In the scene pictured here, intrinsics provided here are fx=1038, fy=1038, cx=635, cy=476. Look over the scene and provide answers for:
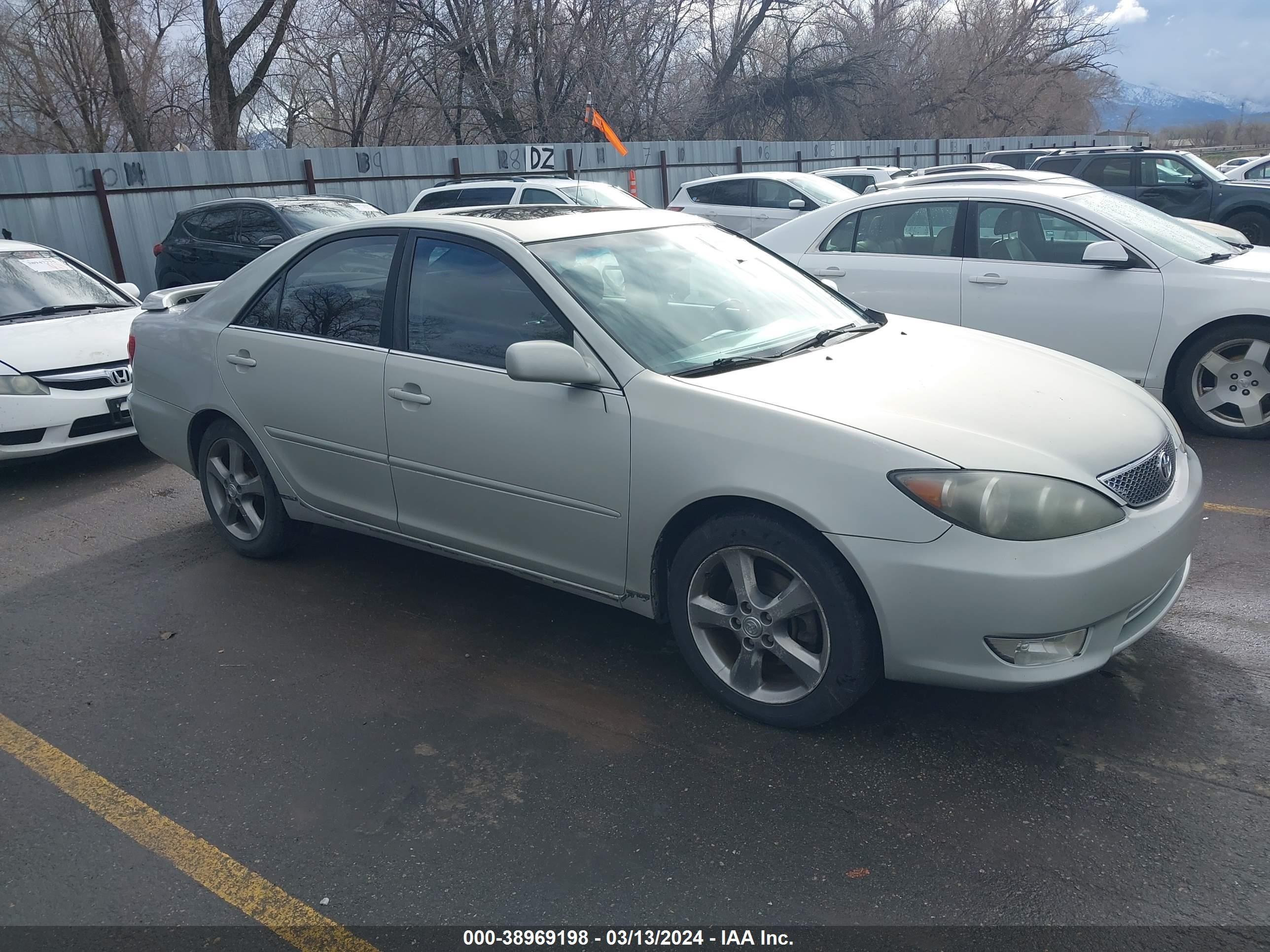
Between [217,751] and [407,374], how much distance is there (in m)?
1.56

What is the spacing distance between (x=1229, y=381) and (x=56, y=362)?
746cm

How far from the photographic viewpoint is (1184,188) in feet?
47.8

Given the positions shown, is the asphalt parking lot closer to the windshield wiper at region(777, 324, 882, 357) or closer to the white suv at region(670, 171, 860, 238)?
the windshield wiper at region(777, 324, 882, 357)

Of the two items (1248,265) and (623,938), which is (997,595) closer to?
(623,938)

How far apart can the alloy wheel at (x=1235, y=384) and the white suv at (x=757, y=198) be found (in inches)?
→ 354

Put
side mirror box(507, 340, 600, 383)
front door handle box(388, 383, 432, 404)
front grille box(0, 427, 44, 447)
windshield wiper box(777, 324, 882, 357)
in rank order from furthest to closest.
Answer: front grille box(0, 427, 44, 447)
front door handle box(388, 383, 432, 404)
windshield wiper box(777, 324, 882, 357)
side mirror box(507, 340, 600, 383)

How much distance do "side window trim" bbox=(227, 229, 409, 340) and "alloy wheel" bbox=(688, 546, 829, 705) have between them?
1.76 m

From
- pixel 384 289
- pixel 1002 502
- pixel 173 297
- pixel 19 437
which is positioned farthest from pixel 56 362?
pixel 1002 502

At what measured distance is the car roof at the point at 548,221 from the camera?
13.5 ft

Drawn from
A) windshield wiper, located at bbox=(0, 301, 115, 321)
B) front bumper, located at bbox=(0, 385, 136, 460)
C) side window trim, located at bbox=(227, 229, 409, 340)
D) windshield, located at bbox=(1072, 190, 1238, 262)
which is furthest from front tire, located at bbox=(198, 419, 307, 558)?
windshield, located at bbox=(1072, 190, 1238, 262)

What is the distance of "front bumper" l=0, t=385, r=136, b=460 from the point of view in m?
6.56

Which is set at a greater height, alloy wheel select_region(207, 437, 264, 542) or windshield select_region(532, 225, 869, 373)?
windshield select_region(532, 225, 869, 373)

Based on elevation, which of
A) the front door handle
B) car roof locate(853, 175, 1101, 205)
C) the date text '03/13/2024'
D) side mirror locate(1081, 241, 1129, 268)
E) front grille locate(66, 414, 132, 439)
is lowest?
the date text '03/13/2024'

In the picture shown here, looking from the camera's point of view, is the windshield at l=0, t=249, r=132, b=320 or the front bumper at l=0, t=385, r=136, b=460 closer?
the front bumper at l=0, t=385, r=136, b=460
